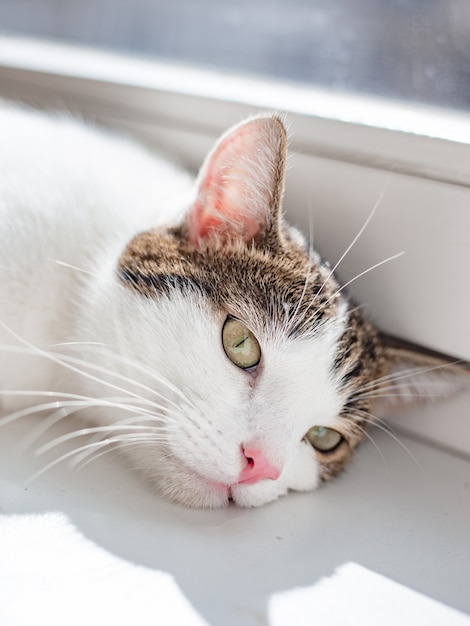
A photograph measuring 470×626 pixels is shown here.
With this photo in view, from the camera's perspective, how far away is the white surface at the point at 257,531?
76cm

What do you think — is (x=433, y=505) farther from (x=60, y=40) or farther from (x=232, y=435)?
(x=60, y=40)

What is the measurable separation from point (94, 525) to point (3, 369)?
297 mm

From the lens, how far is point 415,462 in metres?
1.08

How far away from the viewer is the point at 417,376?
108 cm

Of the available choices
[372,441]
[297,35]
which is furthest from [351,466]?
[297,35]

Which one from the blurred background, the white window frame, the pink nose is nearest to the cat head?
the pink nose

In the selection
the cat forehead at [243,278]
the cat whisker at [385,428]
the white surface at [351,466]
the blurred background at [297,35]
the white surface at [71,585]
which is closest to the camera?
the white surface at [71,585]

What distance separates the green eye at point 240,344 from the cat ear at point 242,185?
0.46 ft

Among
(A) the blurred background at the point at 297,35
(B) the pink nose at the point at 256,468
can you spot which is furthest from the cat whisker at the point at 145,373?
(A) the blurred background at the point at 297,35

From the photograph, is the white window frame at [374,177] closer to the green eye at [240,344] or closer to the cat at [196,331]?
the cat at [196,331]

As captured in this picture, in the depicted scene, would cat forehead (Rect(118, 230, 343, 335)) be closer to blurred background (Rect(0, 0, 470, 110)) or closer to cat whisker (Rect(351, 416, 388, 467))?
cat whisker (Rect(351, 416, 388, 467))

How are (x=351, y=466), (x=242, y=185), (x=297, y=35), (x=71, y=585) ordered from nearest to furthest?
(x=71, y=585), (x=242, y=185), (x=351, y=466), (x=297, y=35)

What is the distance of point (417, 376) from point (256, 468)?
1.30 ft

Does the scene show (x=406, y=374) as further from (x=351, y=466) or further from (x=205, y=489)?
(x=205, y=489)
